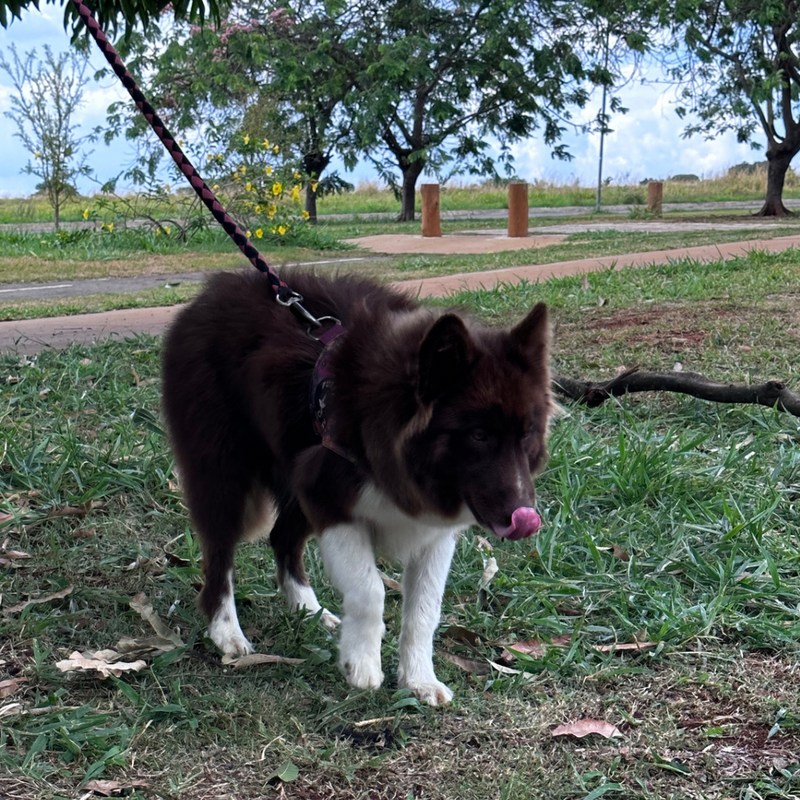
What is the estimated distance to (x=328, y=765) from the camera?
8.49ft

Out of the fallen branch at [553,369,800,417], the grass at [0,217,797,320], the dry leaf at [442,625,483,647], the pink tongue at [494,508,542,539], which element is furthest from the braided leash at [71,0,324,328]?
the grass at [0,217,797,320]

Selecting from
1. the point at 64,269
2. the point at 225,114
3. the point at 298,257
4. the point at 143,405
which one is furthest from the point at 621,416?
the point at 225,114

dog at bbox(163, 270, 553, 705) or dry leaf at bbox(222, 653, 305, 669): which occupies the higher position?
dog at bbox(163, 270, 553, 705)

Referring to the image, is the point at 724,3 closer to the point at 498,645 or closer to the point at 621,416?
the point at 621,416

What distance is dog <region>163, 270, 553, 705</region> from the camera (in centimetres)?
269

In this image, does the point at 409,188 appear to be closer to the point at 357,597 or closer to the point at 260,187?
the point at 260,187

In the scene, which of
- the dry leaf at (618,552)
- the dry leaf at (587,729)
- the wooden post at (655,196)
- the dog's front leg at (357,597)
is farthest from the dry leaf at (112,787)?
the wooden post at (655,196)

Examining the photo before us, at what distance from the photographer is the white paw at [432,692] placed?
9.57 feet

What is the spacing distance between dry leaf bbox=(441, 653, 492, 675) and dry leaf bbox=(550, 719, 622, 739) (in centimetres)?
44

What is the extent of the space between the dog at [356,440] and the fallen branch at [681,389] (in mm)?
1849

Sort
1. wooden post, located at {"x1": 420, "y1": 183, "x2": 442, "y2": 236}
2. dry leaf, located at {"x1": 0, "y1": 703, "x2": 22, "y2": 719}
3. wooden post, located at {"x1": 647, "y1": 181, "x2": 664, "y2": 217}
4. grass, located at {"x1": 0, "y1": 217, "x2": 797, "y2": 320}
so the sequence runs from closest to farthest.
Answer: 1. dry leaf, located at {"x1": 0, "y1": 703, "x2": 22, "y2": 719}
2. grass, located at {"x1": 0, "y1": 217, "x2": 797, "y2": 320}
3. wooden post, located at {"x1": 420, "y1": 183, "x2": 442, "y2": 236}
4. wooden post, located at {"x1": 647, "y1": 181, "x2": 664, "y2": 217}

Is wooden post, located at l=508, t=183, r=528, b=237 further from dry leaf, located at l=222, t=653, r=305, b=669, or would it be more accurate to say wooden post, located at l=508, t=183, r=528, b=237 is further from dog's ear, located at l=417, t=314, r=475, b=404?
dog's ear, located at l=417, t=314, r=475, b=404

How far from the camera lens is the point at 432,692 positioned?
9.62ft

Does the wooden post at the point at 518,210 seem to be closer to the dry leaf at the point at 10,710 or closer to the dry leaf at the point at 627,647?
the dry leaf at the point at 627,647
